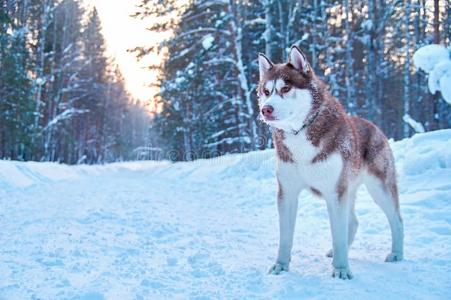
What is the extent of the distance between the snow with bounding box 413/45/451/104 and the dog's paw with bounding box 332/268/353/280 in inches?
321

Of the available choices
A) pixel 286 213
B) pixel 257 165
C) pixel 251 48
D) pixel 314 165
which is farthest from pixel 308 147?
pixel 251 48

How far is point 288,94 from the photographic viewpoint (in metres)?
3.47

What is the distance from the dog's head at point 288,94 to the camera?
3.39m

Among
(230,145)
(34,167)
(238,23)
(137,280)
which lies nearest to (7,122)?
(34,167)

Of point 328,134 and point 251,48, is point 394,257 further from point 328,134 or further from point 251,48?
point 251,48

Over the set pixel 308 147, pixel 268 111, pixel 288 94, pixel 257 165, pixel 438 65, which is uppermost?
pixel 438 65

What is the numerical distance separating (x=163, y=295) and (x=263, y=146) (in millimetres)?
14801

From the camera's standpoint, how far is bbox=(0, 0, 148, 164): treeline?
74.6 feet

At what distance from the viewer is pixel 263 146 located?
17422 millimetres

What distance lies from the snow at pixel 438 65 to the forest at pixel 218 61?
4761mm

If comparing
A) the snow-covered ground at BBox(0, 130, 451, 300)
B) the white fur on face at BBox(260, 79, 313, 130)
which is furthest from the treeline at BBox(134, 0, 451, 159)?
the white fur on face at BBox(260, 79, 313, 130)

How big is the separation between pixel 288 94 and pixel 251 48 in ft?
59.5

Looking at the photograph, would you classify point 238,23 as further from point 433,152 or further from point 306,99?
point 306,99

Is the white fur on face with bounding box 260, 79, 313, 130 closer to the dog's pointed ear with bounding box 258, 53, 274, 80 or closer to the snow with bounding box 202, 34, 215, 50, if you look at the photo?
the dog's pointed ear with bounding box 258, 53, 274, 80
